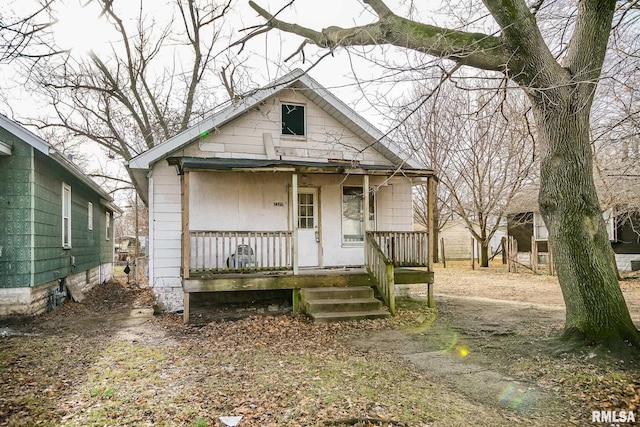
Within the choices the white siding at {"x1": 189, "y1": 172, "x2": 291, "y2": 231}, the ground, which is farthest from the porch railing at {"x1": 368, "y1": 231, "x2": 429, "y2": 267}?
the white siding at {"x1": 189, "y1": 172, "x2": 291, "y2": 231}

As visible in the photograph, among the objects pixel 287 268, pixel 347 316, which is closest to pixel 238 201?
pixel 287 268

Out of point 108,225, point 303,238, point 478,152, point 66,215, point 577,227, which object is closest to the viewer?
point 577,227

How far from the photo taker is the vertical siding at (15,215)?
8.75m

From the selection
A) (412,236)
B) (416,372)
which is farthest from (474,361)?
(412,236)

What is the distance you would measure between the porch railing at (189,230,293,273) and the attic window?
2.87 m

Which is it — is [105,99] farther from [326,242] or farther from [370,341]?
[370,341]

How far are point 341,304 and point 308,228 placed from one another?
9.63ft

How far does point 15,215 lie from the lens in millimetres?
8844

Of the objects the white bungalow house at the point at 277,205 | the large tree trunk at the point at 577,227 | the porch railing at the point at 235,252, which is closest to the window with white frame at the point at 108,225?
the white bungalow house at the point at 277,205

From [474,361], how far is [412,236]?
4.78 meters

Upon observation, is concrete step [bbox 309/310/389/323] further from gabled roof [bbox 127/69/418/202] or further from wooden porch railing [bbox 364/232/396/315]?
gabled roof [bbox 127/69/418/202]

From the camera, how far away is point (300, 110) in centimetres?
1149

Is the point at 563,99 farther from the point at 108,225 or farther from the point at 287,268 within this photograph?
the point at 108,225

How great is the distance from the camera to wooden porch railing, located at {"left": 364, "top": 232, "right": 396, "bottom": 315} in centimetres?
946
